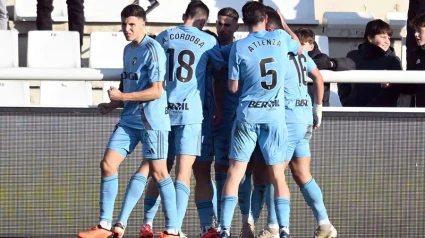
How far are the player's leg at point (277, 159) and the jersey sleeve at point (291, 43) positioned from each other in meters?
0.58

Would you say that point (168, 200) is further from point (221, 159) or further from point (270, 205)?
point (270, 205)

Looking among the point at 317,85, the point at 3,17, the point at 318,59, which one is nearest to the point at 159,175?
the point at 317,85

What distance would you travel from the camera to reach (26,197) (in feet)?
29.3

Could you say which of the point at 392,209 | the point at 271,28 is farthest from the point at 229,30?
the point at 392,209

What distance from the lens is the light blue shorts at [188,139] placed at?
813 cm

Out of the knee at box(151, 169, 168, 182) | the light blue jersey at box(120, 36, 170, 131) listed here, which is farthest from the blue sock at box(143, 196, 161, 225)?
the light blue jersey at box(120, 36, 170, 131)

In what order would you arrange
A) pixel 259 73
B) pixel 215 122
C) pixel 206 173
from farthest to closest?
pixel 206 173 < pixel 215 122 < pixel 259 73

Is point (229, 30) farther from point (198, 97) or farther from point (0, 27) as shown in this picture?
point (0, 27)

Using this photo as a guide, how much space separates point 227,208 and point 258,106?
806 millimetres

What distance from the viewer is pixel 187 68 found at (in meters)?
8.15

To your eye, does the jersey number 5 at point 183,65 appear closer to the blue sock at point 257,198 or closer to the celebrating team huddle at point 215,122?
the celebrating team huddle at point 215,122

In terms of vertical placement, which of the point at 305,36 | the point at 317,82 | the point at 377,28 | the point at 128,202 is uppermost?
the point at 377,28

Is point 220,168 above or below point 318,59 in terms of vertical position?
below

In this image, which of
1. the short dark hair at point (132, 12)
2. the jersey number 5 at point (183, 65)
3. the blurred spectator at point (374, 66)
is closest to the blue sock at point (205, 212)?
the jersey number 5 at point (183, 65)
